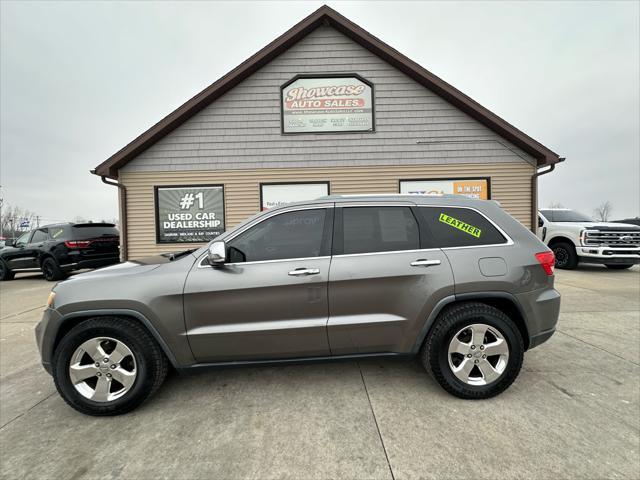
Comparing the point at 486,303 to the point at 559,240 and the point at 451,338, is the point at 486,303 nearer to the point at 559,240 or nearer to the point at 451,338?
the point at 451,338

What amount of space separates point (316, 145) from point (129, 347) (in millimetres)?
6674

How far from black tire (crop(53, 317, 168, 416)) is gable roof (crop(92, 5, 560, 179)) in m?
6.71

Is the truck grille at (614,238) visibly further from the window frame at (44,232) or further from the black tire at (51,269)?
the window frame at (44,232)

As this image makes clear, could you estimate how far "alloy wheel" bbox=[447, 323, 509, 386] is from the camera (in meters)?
2.35

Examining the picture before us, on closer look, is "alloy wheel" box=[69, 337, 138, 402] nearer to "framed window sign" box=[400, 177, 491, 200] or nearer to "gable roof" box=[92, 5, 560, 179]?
"gable roof" box=[92, 5, 560, 179]

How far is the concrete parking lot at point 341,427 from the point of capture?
175cm

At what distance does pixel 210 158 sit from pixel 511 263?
7501 millimetres

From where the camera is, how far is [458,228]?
253cm

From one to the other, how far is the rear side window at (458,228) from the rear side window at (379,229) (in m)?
0.15

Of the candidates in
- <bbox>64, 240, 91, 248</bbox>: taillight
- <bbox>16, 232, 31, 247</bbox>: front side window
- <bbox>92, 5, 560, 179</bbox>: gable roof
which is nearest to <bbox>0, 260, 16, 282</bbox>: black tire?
<bbox>16, 232, 31, 247</bbox>: front side window

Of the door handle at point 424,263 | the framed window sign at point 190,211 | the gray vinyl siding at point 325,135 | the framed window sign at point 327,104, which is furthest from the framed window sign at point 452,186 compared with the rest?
the door handle at point 424,263

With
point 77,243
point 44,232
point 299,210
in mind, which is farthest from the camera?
point 44,232

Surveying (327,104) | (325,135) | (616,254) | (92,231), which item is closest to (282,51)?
(327,104)

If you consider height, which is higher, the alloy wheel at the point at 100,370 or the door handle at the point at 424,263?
the door handle at the point at 424,263
